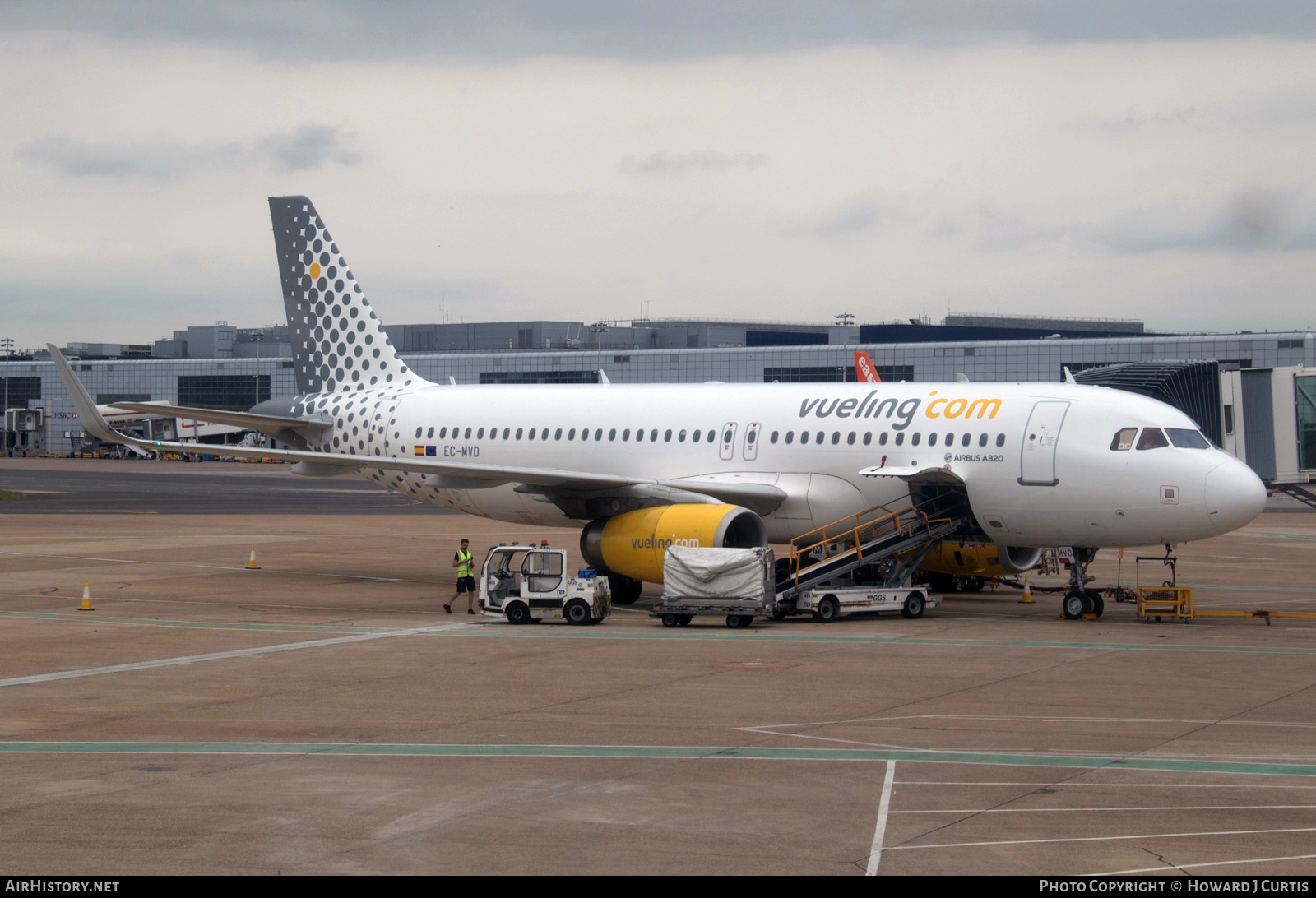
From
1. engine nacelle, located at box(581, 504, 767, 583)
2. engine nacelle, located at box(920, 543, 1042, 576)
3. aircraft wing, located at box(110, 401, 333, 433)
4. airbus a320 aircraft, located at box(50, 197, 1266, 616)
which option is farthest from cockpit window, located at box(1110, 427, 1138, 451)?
aircraft wing, located at box(110, 401, 333, 433)

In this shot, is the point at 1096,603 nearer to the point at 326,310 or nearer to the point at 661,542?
the point at 661,542

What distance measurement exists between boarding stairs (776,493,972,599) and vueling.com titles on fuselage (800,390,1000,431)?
6.18 ft

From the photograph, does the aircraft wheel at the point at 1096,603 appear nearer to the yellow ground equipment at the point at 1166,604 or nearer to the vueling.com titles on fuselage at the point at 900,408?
the yellow ground equipment at the point at 1166,604

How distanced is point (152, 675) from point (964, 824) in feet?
45.5

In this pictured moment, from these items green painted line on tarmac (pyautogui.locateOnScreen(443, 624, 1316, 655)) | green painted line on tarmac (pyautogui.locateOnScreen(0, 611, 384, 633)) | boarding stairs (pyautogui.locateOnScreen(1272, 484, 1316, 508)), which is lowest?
green painted line on tarmac (pyautogui.locateOnScreen(443, 624, 1316, 655))

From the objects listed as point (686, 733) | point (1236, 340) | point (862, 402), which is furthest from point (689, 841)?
point (1236, 340)

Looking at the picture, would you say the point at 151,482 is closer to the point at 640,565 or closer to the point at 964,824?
the point at 640,565

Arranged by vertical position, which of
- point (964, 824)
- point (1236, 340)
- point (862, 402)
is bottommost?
point (964, 824)

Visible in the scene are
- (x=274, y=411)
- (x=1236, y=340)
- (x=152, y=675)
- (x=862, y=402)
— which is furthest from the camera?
(x=1236, y=340)

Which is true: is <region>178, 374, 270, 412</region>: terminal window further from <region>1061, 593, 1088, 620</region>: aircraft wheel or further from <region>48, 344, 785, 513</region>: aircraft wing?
<region>1061, 593, 1088, 620</region>: aircraft wheel

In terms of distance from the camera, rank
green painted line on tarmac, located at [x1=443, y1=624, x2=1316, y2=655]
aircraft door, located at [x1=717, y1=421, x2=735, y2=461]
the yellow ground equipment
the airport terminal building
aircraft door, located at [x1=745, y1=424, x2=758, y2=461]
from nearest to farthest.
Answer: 1. green painted line on tarmac, located at [x1=443, y1=624, x2=1316, y2=655]
2. the yellow ground equipment
3. aircraft door, located at [x1=745, y1=424, x2=758, y2=461]
4. aircraft door, located at [x1=717, y1=421, x2=735, y2=461]
5. the airport terminal building

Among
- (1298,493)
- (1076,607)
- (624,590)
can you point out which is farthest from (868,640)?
(1298,493)

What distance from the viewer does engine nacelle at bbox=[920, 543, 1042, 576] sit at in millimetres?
33406

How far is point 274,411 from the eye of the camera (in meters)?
41.7
